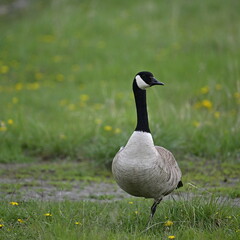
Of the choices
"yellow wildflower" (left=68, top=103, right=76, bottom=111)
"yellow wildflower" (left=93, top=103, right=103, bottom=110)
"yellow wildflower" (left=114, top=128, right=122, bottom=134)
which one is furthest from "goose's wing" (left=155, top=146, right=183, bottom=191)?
"yellow wildflower" (left=68, top=103, right=76, bottom=111)

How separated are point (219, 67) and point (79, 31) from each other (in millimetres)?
4401

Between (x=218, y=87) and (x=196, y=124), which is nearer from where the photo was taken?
(x=196, y=124)

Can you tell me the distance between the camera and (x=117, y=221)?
201 inches

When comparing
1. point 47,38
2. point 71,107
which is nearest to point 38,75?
point 47,38

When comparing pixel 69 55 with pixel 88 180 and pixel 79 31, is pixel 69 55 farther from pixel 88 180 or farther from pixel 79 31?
pixel 88 180

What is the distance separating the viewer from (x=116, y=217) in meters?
5.09

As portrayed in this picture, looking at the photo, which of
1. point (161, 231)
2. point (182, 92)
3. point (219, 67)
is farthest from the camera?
point (219, 67)

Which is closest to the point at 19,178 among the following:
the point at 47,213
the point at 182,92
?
the point at 47,213

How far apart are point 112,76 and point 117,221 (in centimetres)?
704

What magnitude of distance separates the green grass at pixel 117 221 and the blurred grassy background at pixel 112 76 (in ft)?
7.60

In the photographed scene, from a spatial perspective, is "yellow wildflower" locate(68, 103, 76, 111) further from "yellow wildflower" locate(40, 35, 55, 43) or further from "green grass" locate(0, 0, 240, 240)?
"yellow wildflower" locate(40, 35, 55, 43)

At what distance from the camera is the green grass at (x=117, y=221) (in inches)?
178

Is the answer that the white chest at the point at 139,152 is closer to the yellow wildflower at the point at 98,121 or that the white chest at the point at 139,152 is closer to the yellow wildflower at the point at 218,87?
the yellow wildflower at the point at 98,121

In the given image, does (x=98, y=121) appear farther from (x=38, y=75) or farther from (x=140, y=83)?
(x=38, y=75)
